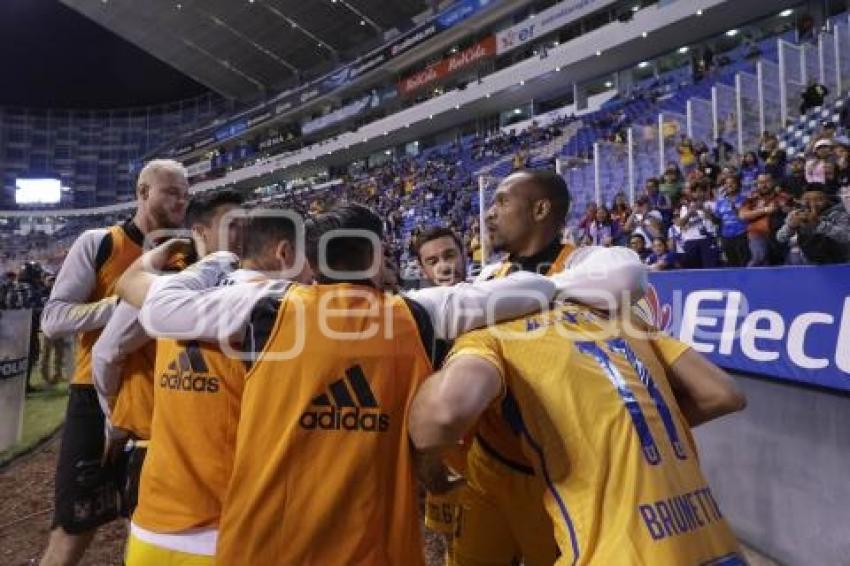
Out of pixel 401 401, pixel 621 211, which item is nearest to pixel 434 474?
pixel 401 401

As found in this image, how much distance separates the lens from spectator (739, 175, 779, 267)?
24.2 feet

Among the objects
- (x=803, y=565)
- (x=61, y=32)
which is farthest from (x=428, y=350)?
(x=61, y=32)

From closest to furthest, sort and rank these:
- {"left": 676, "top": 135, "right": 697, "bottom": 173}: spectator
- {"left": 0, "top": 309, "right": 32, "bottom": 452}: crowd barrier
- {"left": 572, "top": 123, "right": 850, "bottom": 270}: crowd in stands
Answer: {"left": 572, "top": 123, "right": 850, "bottom": 270}: crowd in stands
{"left": 0, "top": 309, "right": 32, "bottom": 452}: crowd barrier
{"left": 676, "top": 135, "right": 697, "bottom": 173}: spectator

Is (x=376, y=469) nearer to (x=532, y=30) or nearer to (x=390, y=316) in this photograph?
(x=390, y=316)

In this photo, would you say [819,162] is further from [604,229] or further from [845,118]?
[604,229]

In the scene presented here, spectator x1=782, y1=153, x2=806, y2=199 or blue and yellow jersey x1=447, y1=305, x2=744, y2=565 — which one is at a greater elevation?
spectator x1=782, y1=153, x2=806, y2=199

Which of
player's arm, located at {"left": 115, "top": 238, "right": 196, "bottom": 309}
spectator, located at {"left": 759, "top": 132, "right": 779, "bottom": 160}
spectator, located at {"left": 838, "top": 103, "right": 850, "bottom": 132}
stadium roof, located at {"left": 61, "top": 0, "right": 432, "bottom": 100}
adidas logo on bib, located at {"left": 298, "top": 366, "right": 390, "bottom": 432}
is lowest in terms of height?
adidas logo on bib, located at {"left": 298, "top": 366, "right": 390, "bottom": 432}

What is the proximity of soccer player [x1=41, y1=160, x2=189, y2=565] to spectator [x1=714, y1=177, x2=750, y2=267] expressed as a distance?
273 inches

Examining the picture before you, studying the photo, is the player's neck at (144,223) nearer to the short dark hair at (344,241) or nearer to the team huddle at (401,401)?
the team huddle at (401,401)

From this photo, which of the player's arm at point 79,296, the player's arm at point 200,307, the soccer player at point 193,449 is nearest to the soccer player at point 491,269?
the soccer player at point 193,449

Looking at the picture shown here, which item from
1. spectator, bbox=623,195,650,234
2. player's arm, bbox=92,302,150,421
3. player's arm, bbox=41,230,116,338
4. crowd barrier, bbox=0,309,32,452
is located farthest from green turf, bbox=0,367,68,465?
spectator, bbox=623,195,650,234

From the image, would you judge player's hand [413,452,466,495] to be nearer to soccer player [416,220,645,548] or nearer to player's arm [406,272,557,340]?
soccer player [416,220,645,548]

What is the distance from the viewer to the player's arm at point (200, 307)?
1.73 m

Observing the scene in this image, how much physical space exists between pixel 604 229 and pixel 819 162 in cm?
374
